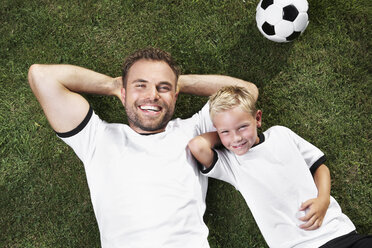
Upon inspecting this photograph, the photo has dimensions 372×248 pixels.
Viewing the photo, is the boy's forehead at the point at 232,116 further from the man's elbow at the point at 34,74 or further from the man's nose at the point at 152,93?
the man's elbow at the point at 34,74

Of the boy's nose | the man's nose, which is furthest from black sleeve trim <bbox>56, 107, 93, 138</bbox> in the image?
the boy's nose

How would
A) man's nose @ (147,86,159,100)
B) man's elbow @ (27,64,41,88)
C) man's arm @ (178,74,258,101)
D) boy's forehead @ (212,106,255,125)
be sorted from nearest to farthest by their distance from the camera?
1. boy's forehead @ (212,106,255,125)
2. man's nose @ (147,86,159,100)
3. man's elbow @ (27,64,41,88)
4. man's arm @ (178,74,258,101)

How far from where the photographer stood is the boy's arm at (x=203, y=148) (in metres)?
3.01

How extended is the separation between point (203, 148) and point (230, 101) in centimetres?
53

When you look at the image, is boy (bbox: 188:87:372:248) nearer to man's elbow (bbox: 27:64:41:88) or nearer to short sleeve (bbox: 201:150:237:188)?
short sleeve (bbox: 201:150:237:188)

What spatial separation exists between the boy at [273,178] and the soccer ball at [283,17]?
2.85 ft

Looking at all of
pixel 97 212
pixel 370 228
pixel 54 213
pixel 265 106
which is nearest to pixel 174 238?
pixel 97 212

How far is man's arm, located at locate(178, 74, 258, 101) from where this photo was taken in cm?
336

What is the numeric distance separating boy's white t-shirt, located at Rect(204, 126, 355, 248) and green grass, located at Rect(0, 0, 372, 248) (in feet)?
2.09

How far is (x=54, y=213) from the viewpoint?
3.66 meters

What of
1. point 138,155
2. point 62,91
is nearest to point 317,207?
point 138,155

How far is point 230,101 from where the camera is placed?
9.35 ft

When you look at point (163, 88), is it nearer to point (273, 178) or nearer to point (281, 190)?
point (273, 178)

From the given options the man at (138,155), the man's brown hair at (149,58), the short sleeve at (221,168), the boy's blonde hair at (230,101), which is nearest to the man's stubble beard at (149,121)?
the man at (138,155)
